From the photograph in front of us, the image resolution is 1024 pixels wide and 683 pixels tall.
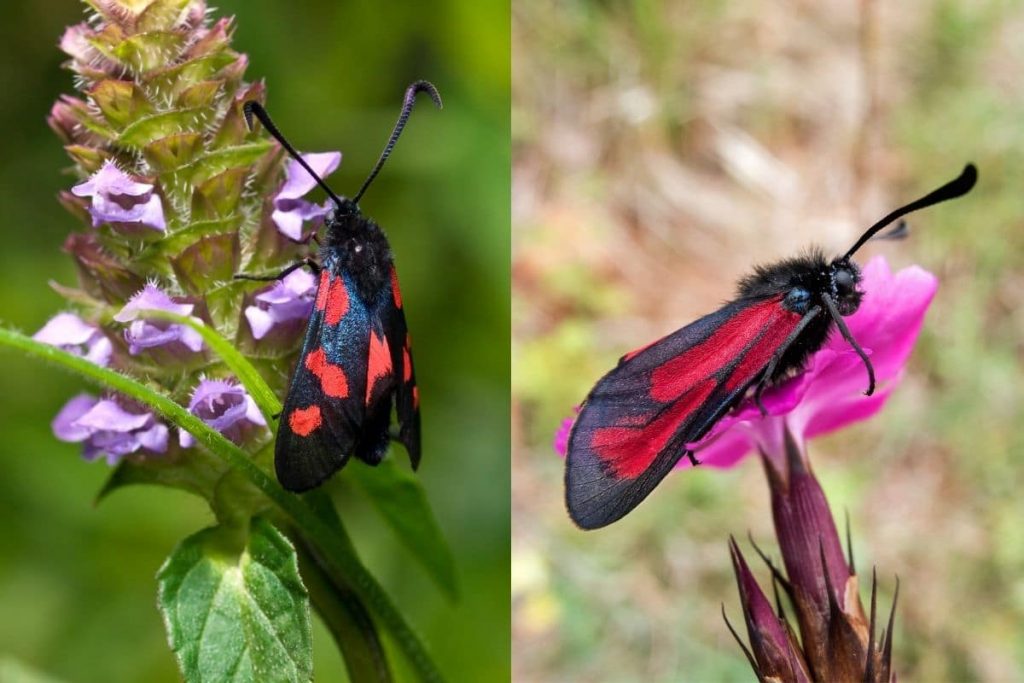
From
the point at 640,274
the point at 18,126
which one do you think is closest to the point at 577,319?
the point at 640,274

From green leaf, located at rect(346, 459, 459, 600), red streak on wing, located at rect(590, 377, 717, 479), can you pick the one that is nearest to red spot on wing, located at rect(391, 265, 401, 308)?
green leaf, located at rect(346, 459, 459, 600)

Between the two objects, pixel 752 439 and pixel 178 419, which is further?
pixel 752 439

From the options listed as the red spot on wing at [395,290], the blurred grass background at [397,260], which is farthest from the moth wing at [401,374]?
the blurred grass background at [397,260]

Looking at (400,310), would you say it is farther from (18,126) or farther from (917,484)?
(917,484)

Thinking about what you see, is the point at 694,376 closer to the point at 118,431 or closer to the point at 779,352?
the point at 779,352

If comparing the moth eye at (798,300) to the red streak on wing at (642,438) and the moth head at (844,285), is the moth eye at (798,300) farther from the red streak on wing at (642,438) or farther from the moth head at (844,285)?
the red streak on wing at (642,438)

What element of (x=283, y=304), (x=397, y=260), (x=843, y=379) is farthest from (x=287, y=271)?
(x=397, y=260)

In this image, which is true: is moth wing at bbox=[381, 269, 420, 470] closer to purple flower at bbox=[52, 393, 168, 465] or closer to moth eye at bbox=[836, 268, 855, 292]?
purple flower at bbox=[52, 393, 168, 465]

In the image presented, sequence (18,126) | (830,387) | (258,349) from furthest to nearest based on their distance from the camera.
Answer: (18,126)
(830,387)
(258,349)
